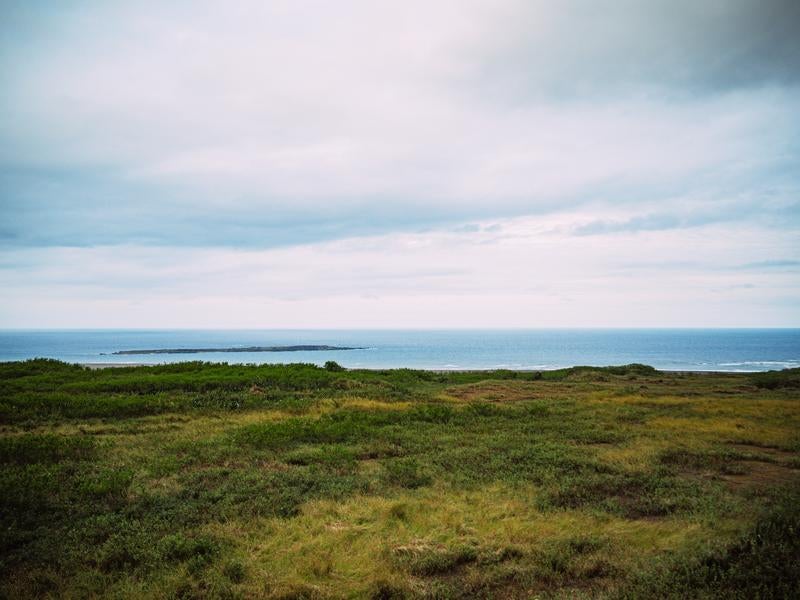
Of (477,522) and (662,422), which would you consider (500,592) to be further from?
(662,422)

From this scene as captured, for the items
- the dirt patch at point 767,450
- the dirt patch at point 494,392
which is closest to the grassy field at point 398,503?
the dirt patch at point 767,450

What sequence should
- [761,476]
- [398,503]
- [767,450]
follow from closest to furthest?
[398,503], [761,476], [767,450]

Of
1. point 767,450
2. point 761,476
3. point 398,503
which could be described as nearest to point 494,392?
point 767,450

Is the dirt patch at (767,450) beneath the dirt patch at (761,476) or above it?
beneath

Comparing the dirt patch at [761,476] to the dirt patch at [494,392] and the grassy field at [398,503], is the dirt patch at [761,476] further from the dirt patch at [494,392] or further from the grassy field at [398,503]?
the dirt patch at [494,392]

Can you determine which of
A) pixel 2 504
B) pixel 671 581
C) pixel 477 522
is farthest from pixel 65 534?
pixel 671 581

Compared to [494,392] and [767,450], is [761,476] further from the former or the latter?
[494,392]

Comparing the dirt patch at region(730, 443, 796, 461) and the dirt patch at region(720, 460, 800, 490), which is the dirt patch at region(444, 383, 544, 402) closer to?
the dirt patch at region(730, 443, 796, 461)

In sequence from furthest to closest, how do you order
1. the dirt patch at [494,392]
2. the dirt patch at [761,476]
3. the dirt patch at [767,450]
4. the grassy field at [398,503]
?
the dirt patch at [494,392]
the dirt patch at [767,450]
the dirt patch at [761,476]
the grassy field at [398,503]

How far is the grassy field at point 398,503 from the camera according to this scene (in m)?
8.03

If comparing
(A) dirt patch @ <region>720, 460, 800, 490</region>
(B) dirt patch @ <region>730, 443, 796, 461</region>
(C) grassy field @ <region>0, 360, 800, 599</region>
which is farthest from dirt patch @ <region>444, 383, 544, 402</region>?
(A) dirt patch @ <region>720, 460, 800, 490</region>

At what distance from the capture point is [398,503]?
38.3ft

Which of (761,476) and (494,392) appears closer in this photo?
(761,476)

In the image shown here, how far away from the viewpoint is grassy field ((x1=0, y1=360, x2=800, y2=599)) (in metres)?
8.03
